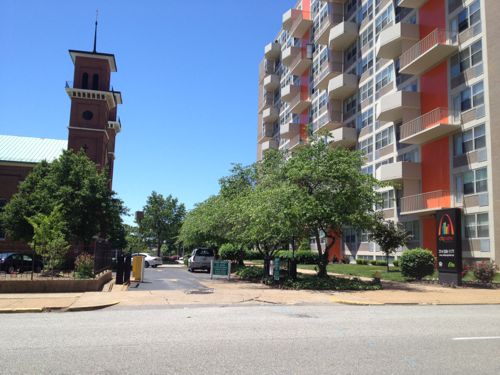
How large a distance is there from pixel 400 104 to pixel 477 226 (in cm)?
1165

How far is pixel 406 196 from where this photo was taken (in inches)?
1500

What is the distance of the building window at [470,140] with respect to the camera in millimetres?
31231

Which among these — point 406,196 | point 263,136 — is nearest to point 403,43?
point 406,196

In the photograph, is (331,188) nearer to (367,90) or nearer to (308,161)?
(308,161)

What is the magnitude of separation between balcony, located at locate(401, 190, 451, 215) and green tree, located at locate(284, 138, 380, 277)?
1425 cm

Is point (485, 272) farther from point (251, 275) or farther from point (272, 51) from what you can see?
point (272, 51)

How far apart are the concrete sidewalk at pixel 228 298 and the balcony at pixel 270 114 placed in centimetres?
5879

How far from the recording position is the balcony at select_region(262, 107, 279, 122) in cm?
7698

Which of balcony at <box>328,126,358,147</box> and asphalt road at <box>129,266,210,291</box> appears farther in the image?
balcony at <box>328,126,358,147</box>

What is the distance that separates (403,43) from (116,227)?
27.8 meters

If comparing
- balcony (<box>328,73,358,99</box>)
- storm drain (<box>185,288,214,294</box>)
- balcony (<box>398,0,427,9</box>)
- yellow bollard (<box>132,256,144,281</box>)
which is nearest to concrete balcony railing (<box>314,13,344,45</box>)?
balcony (<box>328,73,358,99</box>)

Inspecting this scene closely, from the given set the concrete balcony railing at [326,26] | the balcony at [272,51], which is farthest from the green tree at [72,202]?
the balcony at [272,51]

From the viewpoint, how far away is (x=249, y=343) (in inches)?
319

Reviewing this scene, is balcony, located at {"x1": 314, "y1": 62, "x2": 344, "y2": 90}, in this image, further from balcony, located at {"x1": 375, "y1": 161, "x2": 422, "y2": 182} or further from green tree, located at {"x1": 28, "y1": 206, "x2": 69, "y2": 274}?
green tree, located at {"x1": 28, "y1": 206, "x2": 69, "y2": 274}
